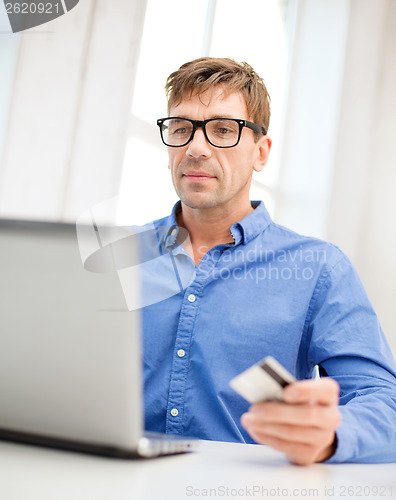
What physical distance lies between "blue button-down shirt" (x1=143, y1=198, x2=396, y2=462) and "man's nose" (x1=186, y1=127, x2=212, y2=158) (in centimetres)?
27

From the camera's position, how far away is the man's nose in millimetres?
1347

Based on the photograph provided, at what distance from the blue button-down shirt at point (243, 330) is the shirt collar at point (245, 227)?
4cm

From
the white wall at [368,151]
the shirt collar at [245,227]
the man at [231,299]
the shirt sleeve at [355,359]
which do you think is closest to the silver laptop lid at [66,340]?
the shirt sleeve at [355,359]

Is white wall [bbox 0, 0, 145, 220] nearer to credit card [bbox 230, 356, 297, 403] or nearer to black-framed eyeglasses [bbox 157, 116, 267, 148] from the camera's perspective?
black-framed eyeglasses [bbox 157, 116, 267, 148]

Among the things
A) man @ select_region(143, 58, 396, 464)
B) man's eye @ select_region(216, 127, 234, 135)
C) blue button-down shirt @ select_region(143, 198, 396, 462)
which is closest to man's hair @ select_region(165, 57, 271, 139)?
man @ select_region(143, 58, 396, 464)

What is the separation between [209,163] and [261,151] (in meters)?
0.22

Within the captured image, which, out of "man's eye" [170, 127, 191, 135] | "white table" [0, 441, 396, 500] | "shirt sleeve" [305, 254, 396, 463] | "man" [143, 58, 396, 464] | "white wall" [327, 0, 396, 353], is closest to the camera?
"white table" [0, 441, 396, 500]

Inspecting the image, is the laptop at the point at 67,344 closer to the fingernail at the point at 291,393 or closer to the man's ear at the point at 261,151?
the fingernail at the point at 291,393

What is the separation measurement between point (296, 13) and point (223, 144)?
6.29 feet

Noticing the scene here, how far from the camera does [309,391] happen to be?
A: 53 cm

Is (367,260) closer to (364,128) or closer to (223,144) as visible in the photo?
(364,128)

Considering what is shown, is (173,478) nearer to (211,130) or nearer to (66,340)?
(66,340)

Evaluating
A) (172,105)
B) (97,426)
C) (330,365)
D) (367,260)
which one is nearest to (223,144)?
(172,105)

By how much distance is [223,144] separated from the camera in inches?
54.4
